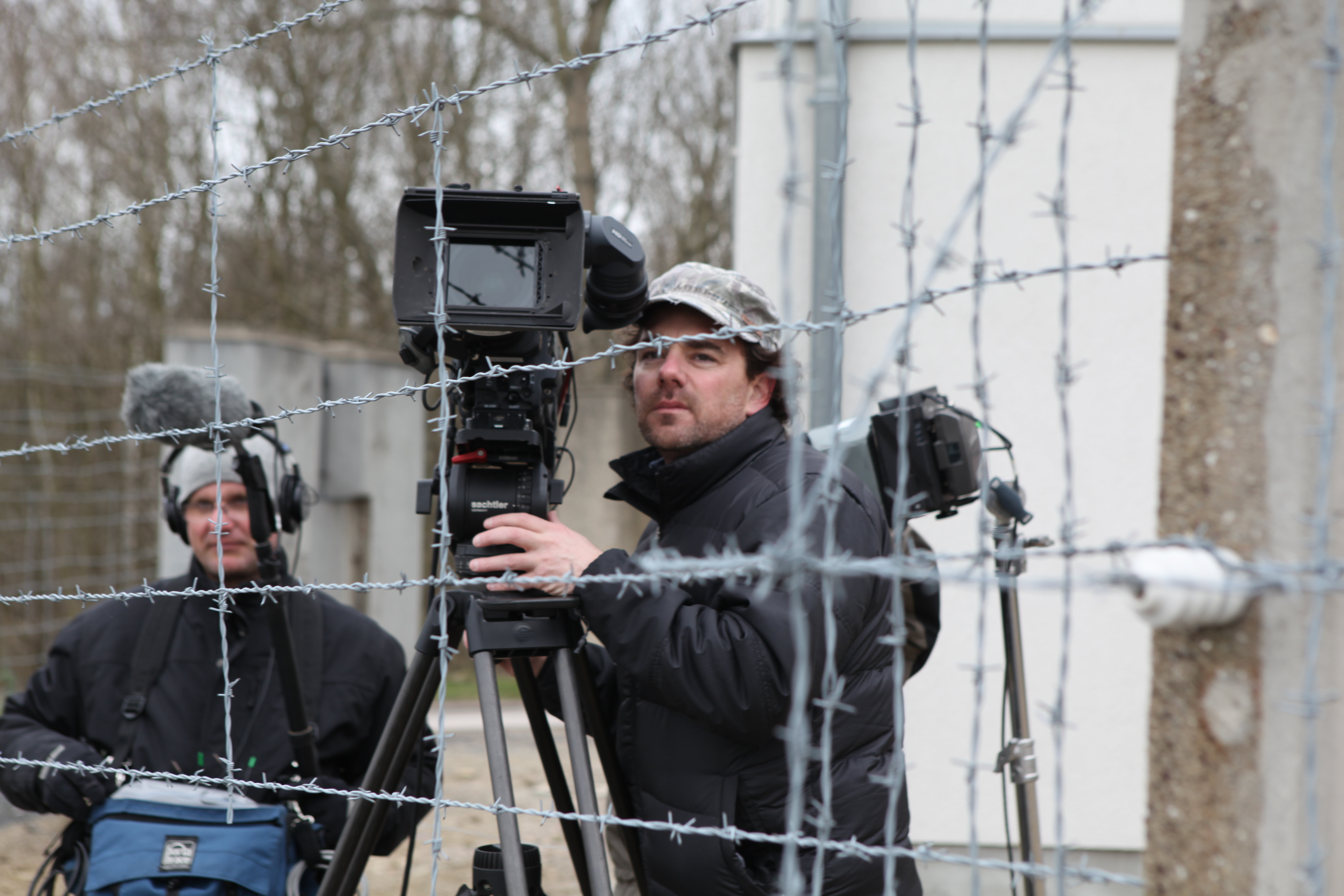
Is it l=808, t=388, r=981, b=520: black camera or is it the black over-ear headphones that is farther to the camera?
the black over-ear headphones

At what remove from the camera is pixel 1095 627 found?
3.60 meters

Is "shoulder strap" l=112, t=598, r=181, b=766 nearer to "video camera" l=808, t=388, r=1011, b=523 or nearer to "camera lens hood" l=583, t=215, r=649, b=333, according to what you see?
"camera lens hood" l=583, t=215, r=649, b=333

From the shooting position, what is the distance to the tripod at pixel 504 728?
1448 mm

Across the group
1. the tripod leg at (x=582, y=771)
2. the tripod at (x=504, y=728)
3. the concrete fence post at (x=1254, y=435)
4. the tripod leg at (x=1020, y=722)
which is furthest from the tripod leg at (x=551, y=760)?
the concrete fence post at (x=1254, y=435)

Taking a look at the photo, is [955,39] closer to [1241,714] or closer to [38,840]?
[1241,714]

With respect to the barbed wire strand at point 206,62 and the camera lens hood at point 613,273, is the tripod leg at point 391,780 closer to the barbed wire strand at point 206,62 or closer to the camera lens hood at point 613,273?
the camera lens hood at point 613,273

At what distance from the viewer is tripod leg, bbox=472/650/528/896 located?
1.42 meters

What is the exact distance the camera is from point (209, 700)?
2248 mm

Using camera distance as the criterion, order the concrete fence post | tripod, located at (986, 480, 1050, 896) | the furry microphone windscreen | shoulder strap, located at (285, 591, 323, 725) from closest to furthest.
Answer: the concrete fence post → tripod, located at (986, 480, 1050, 896) → the furry microphone windscreen → shoulder strap, located at (285, 591, 323, 725)

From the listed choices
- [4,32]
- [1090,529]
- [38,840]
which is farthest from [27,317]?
[1090,529]

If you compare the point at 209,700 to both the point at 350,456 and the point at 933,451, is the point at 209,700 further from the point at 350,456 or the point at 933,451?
the point at 350,456

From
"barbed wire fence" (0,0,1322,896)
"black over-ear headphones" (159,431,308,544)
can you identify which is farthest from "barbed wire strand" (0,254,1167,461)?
"black over-ear headphones" (159,431,308,544)

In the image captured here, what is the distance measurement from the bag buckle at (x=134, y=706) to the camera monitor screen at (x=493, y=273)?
1.24 m

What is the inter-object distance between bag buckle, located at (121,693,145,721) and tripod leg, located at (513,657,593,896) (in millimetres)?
916
